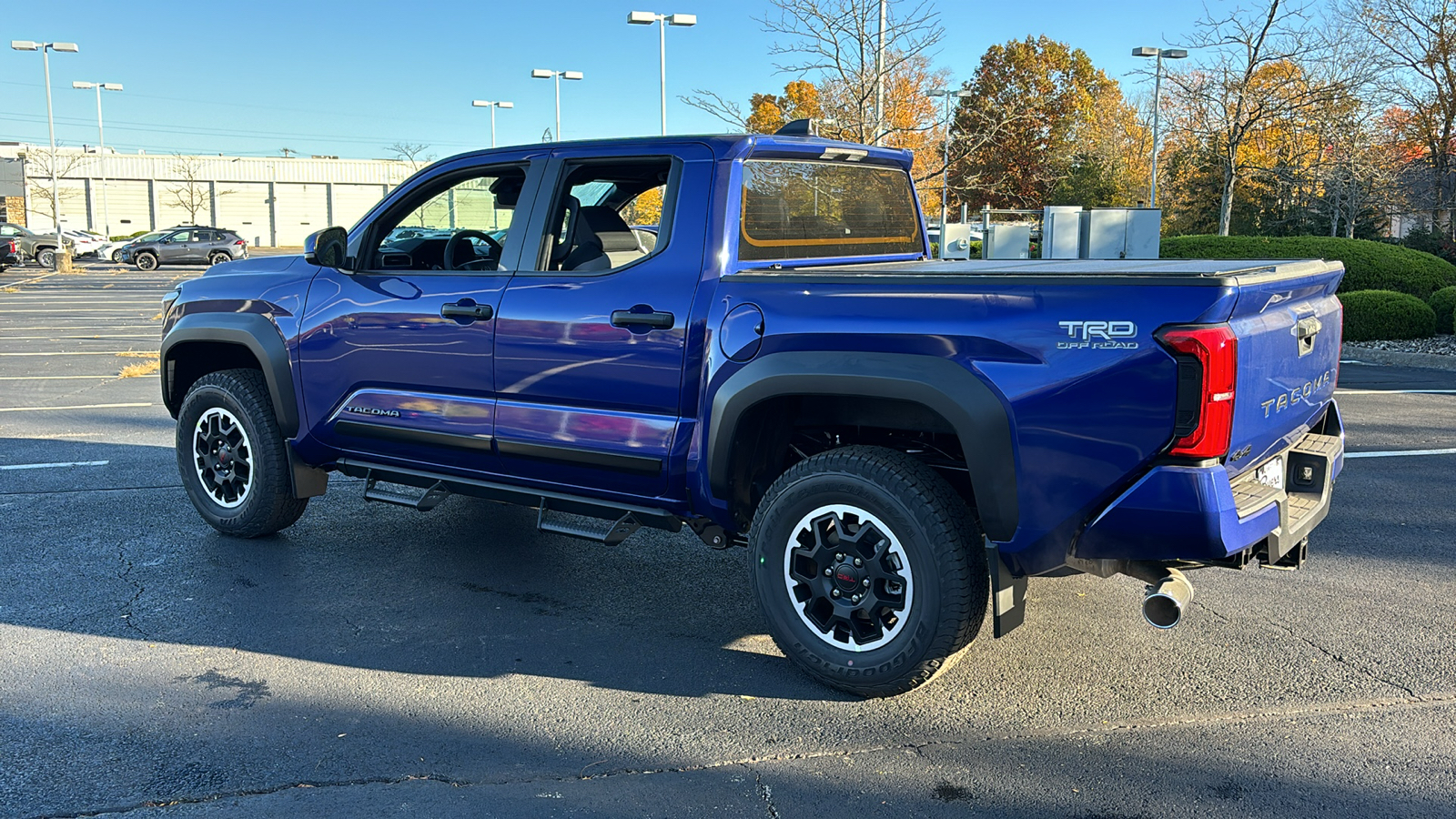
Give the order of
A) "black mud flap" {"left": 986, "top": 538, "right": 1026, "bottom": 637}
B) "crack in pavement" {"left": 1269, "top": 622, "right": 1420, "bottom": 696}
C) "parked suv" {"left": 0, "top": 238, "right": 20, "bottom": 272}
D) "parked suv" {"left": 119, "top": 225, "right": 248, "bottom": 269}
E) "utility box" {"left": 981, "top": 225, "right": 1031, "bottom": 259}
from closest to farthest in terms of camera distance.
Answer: "black mud flap" {"left": 986, "top": 538, "right": 1026, "bottom": 637} < "crack in pavement" {"left": 1269, "top": 622, "right": 1420, "bottom": 696} < "utility box" {"left": 981, "top": 225, "right": 1031, "bottom": 259} < "parked suv" {"left": 0, "top": 238, "right": 20, "bottom": 272} < "parked suv" {"left": 119, "top": 225, "right": 248, "bottom": 269}

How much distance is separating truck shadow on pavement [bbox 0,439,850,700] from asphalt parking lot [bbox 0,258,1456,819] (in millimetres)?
20

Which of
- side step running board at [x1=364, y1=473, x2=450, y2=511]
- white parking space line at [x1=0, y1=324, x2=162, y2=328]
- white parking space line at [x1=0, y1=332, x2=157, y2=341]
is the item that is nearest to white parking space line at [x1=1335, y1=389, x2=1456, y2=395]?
side step running board at [x1=364, y1=473, x2=450, y2=511]

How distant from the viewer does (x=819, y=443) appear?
466cm

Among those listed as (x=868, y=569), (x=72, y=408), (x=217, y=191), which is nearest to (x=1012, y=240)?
(x=72, y=408)

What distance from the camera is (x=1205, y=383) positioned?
326 cm

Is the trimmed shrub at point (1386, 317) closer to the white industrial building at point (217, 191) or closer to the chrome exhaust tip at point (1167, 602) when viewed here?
the chrome exhaust tip at point (1167, 602)

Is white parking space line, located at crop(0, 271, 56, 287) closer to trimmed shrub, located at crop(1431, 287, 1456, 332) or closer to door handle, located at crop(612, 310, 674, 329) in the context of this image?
trimmed shrub, located at crop(1431, 287, 1456, 332)

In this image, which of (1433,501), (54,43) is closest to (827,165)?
(1433,501)

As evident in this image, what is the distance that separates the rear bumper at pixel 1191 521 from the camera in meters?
3.34

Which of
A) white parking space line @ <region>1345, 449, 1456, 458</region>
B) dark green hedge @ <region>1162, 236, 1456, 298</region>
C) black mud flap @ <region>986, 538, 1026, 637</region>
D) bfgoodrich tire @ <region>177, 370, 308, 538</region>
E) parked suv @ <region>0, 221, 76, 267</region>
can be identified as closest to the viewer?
black mud flap @ <region>986, 538, 1026, 637</region>

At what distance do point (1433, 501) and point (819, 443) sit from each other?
4.19 metres

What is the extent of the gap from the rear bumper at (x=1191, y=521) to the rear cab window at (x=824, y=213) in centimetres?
172

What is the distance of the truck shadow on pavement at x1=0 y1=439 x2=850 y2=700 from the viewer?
4.39 meters

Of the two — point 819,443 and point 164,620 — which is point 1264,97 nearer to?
point 819,443
